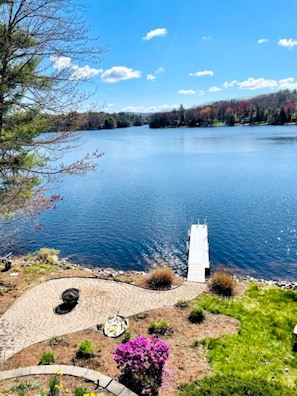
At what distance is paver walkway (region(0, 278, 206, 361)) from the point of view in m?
9.86

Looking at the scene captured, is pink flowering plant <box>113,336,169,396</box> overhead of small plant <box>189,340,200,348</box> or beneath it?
overhead

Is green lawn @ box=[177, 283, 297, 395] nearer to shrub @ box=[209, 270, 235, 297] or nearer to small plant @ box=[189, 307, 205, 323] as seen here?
shrub @ box=[209, 270, 235, 297]

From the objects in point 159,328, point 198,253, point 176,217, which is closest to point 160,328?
point 159,328

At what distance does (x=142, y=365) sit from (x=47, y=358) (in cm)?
276

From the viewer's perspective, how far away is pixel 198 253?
62.0ft

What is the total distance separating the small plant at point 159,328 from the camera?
9531 millimetres

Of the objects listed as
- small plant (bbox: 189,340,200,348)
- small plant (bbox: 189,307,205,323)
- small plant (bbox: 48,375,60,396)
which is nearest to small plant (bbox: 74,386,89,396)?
small plant (bbox: 48,375,60,396)

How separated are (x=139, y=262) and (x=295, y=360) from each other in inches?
486

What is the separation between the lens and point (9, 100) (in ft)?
27.3

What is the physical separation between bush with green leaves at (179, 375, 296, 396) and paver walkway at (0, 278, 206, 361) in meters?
4.21

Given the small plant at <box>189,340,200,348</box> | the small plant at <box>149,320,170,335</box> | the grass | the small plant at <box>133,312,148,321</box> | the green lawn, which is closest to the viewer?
the green lawn

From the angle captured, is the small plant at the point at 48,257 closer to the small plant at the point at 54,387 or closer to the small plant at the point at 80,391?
the small plant at the point at 54,387

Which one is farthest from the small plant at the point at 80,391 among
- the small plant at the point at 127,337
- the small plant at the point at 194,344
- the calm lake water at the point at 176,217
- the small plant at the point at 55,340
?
the calm lake water at the point at 176,217

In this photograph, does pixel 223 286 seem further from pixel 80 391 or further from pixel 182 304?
pixel 80 391
